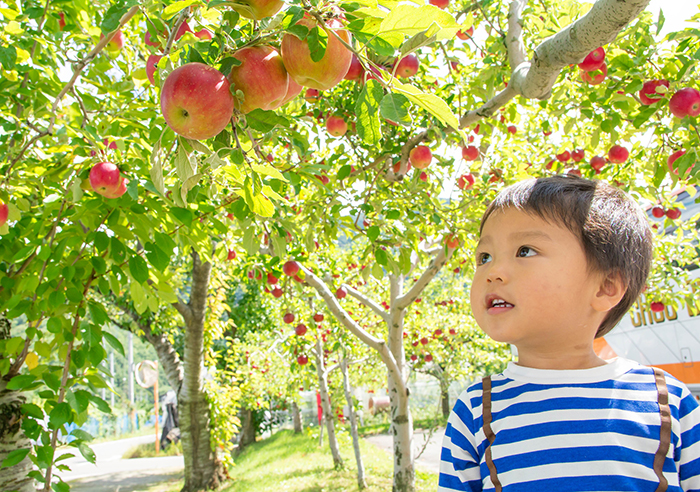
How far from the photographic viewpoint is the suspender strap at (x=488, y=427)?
1.10m

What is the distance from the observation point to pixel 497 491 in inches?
42.4

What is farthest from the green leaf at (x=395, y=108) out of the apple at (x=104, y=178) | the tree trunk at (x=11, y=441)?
the tree trunk at (x=11, y=441)

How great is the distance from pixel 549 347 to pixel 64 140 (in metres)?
2.00

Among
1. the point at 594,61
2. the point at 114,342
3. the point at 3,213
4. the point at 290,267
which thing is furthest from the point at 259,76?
the point at 290,267

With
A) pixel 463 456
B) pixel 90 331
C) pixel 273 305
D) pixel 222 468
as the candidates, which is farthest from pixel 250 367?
pixel 463 456

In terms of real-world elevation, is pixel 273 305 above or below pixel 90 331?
above

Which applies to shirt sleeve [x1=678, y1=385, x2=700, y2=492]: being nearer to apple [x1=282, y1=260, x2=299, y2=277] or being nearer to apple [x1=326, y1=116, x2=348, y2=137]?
apple [x1=326, y1=116, x2=348, y2=137]

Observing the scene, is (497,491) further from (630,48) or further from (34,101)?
(34,101)

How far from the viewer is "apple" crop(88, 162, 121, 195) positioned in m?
1.98

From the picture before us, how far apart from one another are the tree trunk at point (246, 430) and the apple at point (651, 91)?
603 inches

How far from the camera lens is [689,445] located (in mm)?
1057

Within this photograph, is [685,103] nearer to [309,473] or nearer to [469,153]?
[469,153]

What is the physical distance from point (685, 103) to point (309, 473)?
864 centimetres

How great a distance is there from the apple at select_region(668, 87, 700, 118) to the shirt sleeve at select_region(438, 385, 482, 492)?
1.76 m
